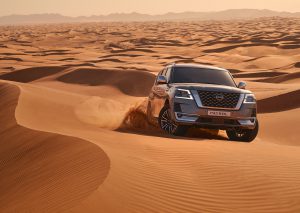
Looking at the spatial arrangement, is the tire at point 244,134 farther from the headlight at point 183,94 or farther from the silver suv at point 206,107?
the headlight at point 183,94

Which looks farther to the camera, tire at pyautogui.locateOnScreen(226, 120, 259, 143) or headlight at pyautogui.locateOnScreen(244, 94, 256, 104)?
tire at pyautogui.locateOnScreen(226, 120, 259, 143)

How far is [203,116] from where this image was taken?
33.8 ft

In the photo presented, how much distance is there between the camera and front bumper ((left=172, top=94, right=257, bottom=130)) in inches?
405

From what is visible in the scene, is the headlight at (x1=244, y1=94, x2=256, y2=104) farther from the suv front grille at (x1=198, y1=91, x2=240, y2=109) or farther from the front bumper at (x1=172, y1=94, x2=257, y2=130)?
the suv front grille at (x1=198, y1=91, x2=240, y2=109)

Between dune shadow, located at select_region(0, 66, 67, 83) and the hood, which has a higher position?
the hood

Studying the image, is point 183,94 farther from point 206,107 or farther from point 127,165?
point 127,165

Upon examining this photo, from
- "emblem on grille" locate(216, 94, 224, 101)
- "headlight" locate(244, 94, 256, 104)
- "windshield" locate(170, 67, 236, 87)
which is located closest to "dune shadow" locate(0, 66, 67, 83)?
"windshield" locate(170, 67, 236, 87)

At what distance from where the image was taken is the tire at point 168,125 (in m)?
10.6

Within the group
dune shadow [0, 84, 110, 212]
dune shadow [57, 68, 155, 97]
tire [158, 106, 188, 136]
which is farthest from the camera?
dune shadow [57, 68, 155, 97]

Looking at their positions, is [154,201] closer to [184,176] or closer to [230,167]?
[184,176]

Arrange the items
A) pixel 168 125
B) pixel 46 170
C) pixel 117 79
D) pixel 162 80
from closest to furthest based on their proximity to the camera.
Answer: pixel 46 170 < pixel 168 125 < pixel 162 80 < pixel 117 79

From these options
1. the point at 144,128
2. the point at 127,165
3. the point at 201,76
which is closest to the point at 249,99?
the point at 201,76

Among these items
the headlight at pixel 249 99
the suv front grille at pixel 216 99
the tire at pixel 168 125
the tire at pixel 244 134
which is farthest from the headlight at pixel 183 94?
the tire at pixel 244 134

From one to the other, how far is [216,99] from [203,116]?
0.38 m
